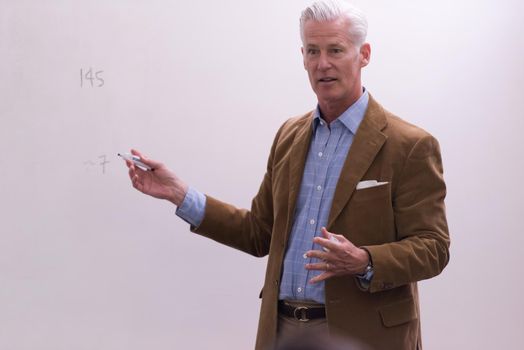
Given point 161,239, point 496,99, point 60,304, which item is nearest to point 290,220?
point 161,239

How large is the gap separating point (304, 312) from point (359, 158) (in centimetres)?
42

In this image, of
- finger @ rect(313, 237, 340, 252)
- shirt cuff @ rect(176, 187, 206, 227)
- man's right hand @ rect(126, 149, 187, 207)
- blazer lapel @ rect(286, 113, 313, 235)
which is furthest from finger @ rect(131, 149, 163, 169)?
finger @ rect(313, 237, 340, 252)

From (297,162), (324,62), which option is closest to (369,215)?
(297,162)

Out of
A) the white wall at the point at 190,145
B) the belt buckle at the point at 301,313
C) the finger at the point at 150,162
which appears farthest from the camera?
the white wall at the point at 190,145

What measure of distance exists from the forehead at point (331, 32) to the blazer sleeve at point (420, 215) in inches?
13.1

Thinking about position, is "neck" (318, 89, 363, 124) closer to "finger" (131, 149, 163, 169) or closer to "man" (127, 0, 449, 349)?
"man" (127, 0, 449, 349)

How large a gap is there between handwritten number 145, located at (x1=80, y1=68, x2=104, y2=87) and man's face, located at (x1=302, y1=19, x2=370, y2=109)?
3.46ft

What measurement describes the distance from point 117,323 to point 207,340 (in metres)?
0.34

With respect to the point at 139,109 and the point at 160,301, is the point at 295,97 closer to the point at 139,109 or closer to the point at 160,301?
the point at 139,109

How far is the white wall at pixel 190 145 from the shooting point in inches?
116

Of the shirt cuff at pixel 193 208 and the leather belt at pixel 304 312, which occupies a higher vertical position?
the shirt cuff at pixel 193 208

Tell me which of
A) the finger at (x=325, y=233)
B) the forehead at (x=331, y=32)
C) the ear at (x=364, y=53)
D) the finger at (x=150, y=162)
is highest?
the forehead at (x=331, y=32)

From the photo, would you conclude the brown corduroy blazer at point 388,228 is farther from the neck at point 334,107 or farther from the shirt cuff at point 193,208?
the shirt cuff at point 193,208

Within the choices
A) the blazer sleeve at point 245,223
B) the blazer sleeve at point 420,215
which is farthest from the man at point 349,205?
the blazer sleeve at point 245,223
